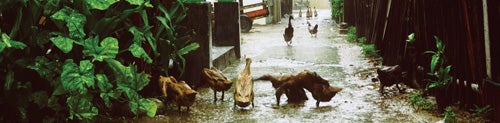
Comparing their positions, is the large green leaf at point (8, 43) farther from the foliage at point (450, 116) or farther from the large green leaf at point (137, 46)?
the foliage at point (450, 116)

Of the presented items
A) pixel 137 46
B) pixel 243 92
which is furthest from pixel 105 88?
pixel 243 92

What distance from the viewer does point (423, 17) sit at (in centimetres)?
699

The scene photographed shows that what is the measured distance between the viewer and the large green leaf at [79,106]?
446 cm

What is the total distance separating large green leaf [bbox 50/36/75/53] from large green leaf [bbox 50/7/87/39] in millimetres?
73

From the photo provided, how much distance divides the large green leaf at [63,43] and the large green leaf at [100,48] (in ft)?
0.43

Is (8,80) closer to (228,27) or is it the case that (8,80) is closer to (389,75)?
(389,75)

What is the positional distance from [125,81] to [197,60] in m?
3.30

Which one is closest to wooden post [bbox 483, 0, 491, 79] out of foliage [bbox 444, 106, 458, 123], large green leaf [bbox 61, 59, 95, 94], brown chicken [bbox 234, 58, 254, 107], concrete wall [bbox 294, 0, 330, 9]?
foliage [bbox 444, 106, 458, 123]

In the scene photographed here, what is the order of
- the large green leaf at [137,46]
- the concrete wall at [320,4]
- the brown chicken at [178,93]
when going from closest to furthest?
the large green leaf at [137,46] < the brown chicken at [178,93] < the concrete wall at [320,4]

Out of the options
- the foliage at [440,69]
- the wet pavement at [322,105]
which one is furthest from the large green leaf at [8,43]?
the foliage at [440,69]

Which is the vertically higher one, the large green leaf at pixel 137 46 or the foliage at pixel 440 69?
the large green leaf at pixel 137 46

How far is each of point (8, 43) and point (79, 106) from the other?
762 mm

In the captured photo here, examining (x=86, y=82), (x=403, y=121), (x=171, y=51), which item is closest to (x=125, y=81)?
(x=86, y=82)

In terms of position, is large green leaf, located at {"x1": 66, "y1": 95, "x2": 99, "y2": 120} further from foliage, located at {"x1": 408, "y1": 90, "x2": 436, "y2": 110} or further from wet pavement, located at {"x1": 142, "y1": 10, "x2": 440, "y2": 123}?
foliage, located at {"x1": 408, "y1": 90, "x2": 436, "y2": 110}
